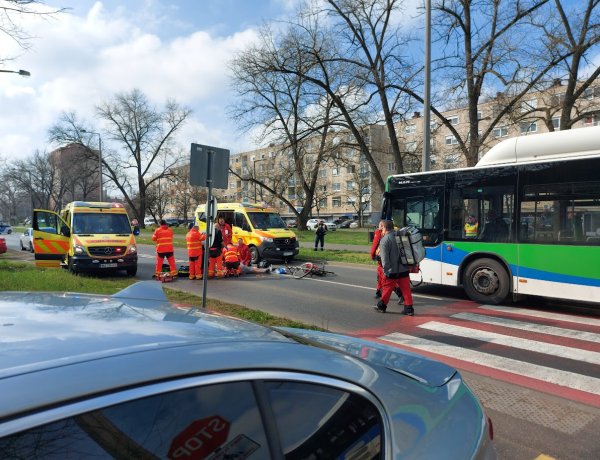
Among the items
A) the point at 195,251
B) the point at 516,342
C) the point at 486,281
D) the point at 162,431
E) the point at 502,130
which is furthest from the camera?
the point at 502,130

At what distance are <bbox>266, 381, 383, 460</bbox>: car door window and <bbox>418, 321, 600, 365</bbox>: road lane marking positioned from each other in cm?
522

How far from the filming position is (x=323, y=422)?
1.50 m

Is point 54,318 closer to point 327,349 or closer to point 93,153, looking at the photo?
point 327,349

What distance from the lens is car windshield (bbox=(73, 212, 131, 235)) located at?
13633 mm

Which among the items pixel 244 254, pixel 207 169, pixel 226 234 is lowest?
pixel 244 254

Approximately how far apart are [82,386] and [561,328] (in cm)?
778

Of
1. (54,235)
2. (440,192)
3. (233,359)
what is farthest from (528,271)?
(54,235)

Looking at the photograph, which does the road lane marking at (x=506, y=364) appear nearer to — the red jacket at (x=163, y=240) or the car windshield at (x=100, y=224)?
the red jacket at (x=163, y=240)

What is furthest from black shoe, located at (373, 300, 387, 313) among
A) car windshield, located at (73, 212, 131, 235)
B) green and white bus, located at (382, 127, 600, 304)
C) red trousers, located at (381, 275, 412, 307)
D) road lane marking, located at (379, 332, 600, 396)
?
car windshield, located at (73, 212, 131, 235)

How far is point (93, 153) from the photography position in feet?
176

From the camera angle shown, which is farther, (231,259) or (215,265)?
(231,259)

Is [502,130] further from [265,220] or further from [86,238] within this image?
[86,238]

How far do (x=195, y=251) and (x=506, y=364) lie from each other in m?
9.48

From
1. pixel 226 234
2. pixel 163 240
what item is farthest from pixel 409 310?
pixel 226 234
